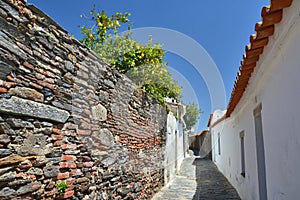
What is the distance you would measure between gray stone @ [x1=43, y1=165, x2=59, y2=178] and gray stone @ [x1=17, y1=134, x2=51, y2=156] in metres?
0.16

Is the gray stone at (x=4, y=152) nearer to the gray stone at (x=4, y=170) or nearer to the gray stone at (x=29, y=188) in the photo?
the gray stone at (x=4, y=170)

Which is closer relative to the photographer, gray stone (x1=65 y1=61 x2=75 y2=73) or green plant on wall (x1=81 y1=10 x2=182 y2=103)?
gray stone (x1=65 y1=61 x2=75 y2=73)

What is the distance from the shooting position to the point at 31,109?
2.22m

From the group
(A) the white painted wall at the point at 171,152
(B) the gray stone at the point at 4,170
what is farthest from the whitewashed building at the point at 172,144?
(B) the gray stone at the point at 4,170

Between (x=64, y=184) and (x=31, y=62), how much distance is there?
4.41 ft

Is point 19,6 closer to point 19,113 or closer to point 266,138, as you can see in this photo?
point 19,113

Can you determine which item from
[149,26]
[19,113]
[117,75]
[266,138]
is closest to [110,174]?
[117,75]

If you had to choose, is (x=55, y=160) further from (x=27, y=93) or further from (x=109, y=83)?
(x=109, y=83)

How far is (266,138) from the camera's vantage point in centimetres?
311

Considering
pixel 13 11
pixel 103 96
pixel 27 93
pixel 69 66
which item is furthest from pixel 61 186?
pixel 13 11

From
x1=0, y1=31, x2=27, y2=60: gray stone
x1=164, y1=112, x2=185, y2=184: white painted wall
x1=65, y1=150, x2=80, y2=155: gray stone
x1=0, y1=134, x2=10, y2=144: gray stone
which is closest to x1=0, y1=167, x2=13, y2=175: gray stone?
x1=0, y1=134, x2=10, y2=144: gray stone

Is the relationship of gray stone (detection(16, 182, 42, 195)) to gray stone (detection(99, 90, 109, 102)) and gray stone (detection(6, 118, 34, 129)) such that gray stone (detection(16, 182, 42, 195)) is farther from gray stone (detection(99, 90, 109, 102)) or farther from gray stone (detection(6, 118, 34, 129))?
gray stone (detection(99, 90, 109, 102))

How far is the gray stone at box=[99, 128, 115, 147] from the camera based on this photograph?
11.7 ft

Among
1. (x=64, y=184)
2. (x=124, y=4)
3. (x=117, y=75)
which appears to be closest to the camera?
(x=64, y=184)
